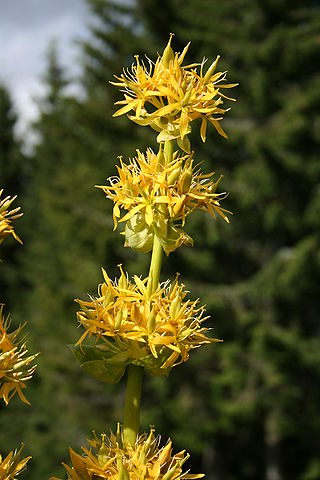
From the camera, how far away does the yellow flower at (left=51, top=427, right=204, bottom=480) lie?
1.26 metres

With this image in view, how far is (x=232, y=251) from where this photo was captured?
12.8m

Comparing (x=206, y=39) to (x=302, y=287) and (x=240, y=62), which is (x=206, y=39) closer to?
(x=240, y=62)

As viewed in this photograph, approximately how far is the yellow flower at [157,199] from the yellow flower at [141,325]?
12cm

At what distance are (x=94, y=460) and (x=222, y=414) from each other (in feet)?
39.3

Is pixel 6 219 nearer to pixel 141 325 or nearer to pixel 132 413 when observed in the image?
pixel 141 325

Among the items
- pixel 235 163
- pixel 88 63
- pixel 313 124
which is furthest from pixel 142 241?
pixel 88 63

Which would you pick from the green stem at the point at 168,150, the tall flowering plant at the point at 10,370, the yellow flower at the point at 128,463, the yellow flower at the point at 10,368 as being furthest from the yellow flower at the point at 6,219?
the yellow flower at the point at 128,463

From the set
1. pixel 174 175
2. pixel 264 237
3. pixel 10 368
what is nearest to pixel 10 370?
pixel 10 368

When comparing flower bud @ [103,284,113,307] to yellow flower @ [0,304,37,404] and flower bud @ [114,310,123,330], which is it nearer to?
flower bud @ [114,310,123,330]

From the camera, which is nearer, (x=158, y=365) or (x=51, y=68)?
(x=158, y=365)

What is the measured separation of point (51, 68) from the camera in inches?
1190

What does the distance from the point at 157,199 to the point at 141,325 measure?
31 centimetres

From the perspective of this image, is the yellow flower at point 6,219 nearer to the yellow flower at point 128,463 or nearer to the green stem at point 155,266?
the green stem at point 155,266

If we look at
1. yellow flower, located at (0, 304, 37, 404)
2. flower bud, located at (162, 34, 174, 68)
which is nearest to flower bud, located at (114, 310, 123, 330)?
yellow flower, located at (0, 304, 37, 404)
